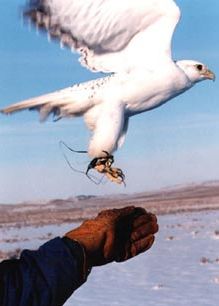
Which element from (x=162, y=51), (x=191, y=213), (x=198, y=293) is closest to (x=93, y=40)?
(x=162, y=51)

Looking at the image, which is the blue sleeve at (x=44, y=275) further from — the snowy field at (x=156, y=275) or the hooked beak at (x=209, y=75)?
the snowy field at (x=156, y=275)

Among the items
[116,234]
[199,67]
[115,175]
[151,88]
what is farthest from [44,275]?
[199,67]

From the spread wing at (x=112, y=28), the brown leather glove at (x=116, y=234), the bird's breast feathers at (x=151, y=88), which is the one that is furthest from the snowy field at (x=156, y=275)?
the brown leather glove at (x=116, y=234)

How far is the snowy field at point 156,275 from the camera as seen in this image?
2.93 m

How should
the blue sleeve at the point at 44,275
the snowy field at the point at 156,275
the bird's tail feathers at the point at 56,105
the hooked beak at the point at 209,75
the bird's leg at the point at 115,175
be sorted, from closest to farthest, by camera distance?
the blue sleeve at the point at 44,275 < the bird's leg at the point at 115,175 < the bird's tail feathers at the point at 56,105 < the hooked beak at the point at 209,75 < the snowy field at the point at 156,275

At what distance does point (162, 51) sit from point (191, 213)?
501 cm

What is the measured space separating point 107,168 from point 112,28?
0.30 meters

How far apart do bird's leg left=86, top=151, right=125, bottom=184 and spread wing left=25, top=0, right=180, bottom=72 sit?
18 centimetres

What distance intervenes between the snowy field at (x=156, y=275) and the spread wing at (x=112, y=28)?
1593 millimetres

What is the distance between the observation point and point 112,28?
1037mm

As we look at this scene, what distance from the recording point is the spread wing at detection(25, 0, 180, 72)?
97 cm

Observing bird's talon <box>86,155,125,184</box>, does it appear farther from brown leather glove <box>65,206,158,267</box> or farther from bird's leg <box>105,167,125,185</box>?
brown leather glove <box>65,206,158,267</box>

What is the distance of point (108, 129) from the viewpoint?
33.5 inches

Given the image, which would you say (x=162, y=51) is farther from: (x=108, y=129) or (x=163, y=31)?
(x=108, y=129)
